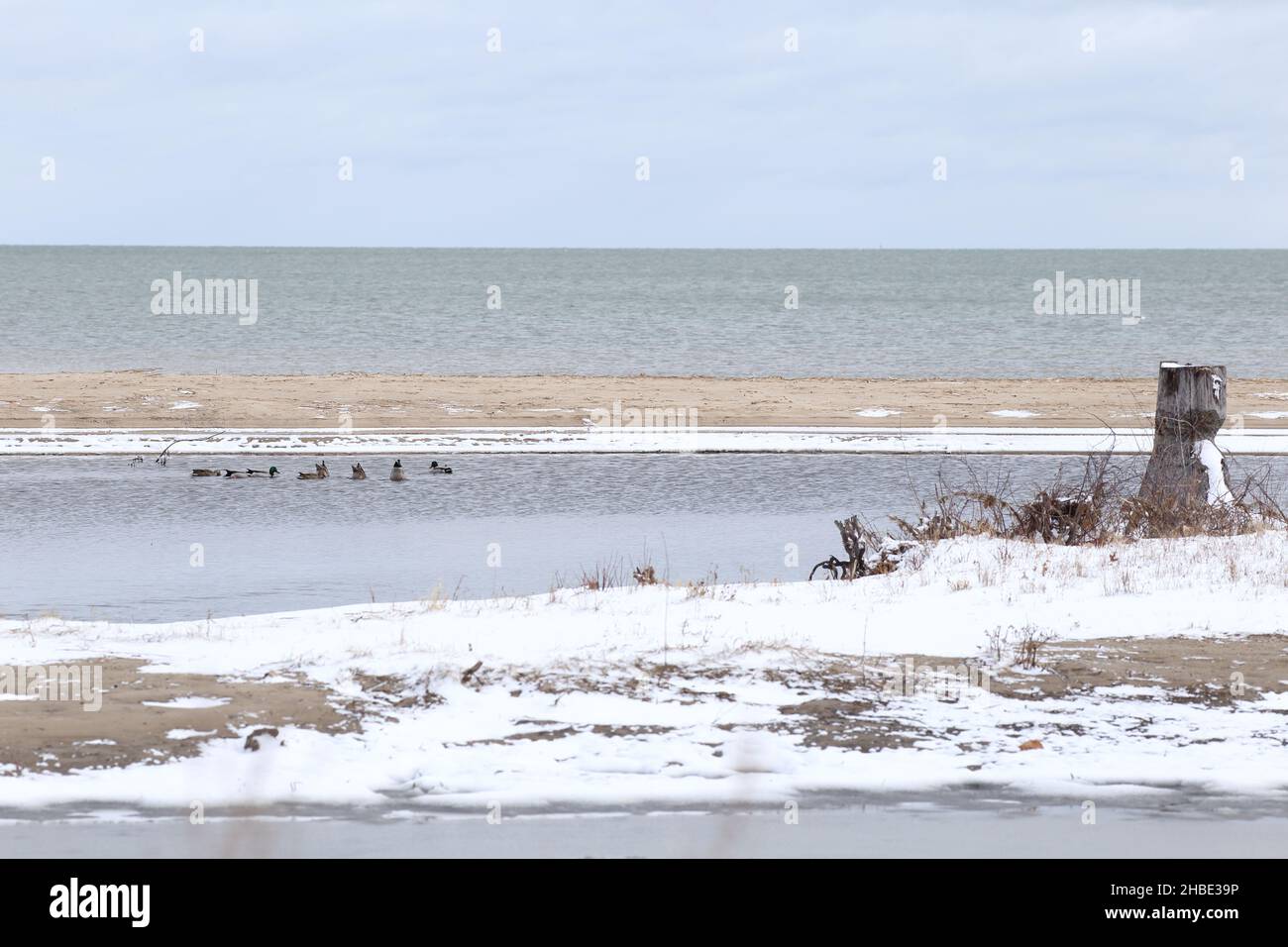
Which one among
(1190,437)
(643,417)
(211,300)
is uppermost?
(211,300)

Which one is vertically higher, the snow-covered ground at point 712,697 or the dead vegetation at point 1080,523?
the dead vegetation at point 1080,523

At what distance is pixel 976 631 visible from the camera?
351 inches

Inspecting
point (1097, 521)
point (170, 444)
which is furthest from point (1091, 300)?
point (1097, 521)

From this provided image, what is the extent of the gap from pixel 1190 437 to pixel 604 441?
476 inches

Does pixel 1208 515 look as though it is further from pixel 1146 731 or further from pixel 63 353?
pixel 63 353

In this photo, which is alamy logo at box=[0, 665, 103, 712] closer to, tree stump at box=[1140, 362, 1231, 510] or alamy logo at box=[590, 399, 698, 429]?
tree stump at box=[1140, 362, 1231, 510]

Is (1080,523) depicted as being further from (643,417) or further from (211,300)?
(211,300)

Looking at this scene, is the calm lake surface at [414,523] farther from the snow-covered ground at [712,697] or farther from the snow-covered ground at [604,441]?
the snow-covered ground at [712,697]

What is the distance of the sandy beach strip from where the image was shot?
26.6 metres

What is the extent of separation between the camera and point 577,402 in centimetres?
2969
